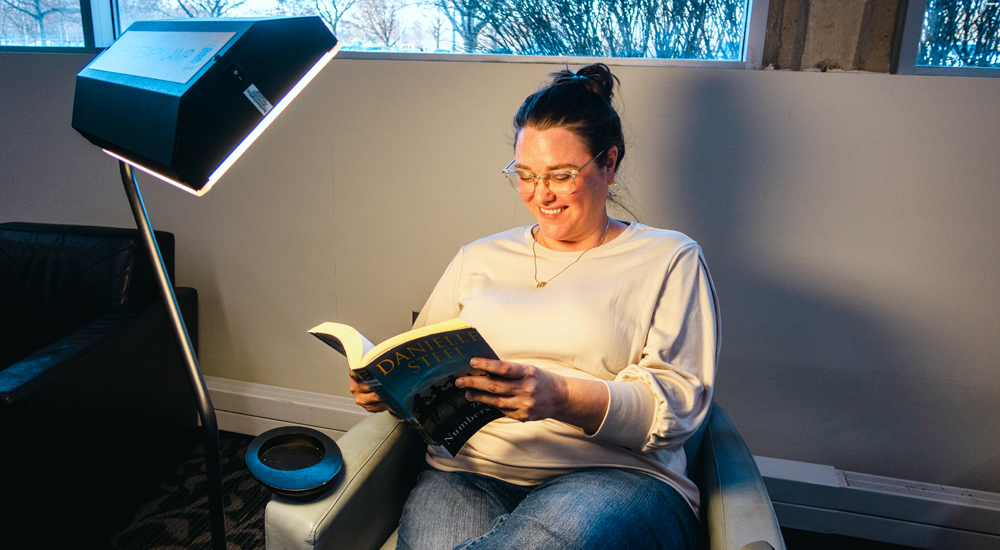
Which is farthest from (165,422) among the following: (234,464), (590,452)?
(590,452)

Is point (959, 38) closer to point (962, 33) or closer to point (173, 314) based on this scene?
point (962, 33)

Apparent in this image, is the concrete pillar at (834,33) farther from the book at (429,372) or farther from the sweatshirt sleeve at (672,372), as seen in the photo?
the book at (429,372)

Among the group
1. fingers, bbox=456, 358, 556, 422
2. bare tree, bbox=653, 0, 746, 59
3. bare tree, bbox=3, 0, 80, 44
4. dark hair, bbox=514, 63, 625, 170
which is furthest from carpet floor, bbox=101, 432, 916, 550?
bare tree, bbox=3, 0, 80, 44

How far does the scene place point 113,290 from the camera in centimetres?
173

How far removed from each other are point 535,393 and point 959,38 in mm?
1654

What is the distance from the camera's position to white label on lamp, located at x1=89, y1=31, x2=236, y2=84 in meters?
0.66

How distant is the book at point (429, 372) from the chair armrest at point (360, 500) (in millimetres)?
177

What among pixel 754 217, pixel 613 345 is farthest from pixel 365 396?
pixel 754 217

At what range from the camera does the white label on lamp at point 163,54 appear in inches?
26.0

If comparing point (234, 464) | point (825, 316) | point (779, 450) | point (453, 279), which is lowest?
point (234, 464)

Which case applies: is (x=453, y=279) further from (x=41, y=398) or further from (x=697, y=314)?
(x=41, y=398)

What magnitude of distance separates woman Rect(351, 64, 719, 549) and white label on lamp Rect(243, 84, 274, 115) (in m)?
0.46

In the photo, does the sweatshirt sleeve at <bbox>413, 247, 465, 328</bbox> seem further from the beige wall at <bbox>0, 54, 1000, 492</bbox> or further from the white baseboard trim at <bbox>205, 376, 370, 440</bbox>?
the white baseboard trim at <bbox>205, 376, 370, 440</bbox>

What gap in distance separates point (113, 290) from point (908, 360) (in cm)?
243
